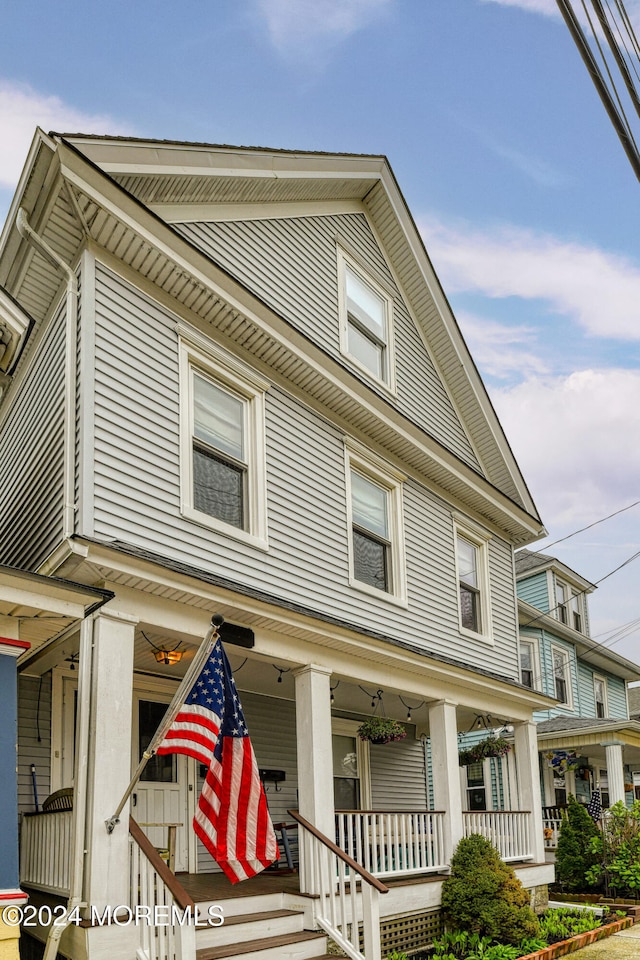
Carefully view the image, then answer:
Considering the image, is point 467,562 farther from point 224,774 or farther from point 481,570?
point 224,774

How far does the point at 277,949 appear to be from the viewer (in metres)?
8.46

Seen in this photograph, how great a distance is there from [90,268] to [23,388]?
8.13 feet

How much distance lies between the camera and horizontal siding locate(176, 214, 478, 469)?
37.0 feet

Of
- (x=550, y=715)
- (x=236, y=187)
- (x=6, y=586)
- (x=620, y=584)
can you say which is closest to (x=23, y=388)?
(x=236, y=187)

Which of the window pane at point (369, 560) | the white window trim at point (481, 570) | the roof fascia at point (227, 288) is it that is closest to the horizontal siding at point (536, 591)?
the white window trim at point (481, 570)

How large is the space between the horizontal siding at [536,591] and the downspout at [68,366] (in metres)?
20.3

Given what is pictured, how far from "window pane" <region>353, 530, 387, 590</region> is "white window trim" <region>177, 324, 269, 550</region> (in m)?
2.14

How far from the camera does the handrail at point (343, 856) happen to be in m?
8.86

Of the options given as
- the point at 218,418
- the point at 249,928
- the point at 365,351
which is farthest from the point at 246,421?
the point at 249,928

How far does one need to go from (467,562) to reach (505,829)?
13.2 feet

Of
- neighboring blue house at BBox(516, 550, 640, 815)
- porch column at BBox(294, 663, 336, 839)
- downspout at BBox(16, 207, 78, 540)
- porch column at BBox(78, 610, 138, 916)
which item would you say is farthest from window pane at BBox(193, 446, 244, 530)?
neighboring blue house at BBox(516, 550, 640, 815)

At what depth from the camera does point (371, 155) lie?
14.0 metres

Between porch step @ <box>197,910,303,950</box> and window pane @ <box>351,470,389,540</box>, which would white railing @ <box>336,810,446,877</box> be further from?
window pane @ <box>351,470,389,540</box>

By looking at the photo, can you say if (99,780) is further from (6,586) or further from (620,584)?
(620,584)
